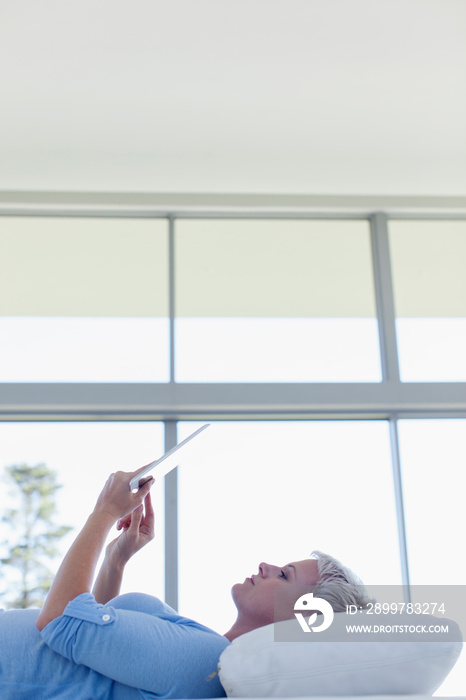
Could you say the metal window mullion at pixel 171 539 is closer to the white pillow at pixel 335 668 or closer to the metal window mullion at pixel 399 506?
the metal window mullion at pixel 399 506

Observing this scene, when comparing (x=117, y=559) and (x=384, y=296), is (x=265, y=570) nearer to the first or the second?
(x=117, y=559)

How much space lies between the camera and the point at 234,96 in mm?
2904

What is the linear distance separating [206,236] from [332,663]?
9.16 feet

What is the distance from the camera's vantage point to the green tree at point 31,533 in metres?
3.06

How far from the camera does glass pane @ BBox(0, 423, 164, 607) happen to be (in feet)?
10.2

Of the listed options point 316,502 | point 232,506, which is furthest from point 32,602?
point 316,502

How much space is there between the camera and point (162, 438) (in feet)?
10.9

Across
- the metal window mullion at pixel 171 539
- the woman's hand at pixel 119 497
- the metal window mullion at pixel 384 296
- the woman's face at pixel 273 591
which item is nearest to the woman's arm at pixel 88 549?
the woman's hand at pixel 119 497

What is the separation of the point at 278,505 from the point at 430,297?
143 cm

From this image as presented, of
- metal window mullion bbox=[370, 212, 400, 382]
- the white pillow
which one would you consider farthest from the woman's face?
metal window mullion bbox=[370, 212, 400, 382]

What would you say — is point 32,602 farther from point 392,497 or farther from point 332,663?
point 332,663

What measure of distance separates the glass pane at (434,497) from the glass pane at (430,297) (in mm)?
292

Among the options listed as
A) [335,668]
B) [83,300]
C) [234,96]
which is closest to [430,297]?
[234,96]

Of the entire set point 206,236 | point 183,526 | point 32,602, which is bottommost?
point 32,602
